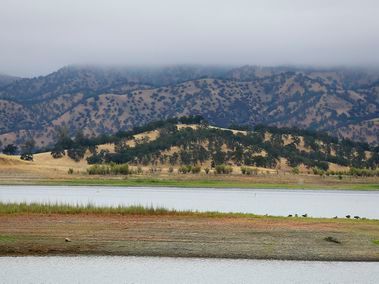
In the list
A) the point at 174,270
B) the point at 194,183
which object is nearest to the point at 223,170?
the point at 194,183

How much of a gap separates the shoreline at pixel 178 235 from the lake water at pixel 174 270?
1.41 meters

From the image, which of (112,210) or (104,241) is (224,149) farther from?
(104,241)

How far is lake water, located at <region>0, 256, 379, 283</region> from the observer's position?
33.8m

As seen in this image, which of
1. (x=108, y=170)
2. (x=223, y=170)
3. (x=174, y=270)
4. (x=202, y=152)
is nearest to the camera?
(x=174, y=270)

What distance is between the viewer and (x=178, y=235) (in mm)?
44344

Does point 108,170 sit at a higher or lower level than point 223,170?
lower

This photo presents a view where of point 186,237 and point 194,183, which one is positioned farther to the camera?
point 194,183

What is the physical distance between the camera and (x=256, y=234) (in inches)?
1789

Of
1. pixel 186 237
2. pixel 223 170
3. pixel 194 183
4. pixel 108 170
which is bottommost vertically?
pixel 186 237

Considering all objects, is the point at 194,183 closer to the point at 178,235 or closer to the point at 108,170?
the point at 108,170

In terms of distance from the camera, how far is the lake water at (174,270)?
33.8 meters

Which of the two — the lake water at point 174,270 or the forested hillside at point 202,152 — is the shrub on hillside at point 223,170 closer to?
the forested hillside at point 202,152

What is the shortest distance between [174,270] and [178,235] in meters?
8.24

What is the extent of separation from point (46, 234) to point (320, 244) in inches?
592
